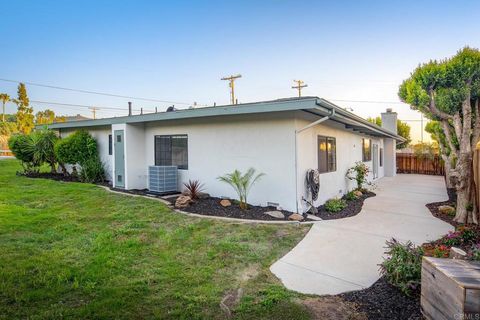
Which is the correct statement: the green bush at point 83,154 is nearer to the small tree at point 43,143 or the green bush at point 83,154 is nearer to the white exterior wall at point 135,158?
the small tree at point 43,143

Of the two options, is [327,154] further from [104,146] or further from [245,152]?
[104,146]

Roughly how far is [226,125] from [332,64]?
6.98 meters

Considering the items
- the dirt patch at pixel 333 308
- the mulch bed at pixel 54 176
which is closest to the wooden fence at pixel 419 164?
the dirt patch at pixel 333 308

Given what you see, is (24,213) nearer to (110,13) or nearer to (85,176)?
(85,176)

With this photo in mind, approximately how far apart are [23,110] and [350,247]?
122 feet

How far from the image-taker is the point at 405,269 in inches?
115

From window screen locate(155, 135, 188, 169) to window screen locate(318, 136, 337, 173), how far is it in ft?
13.6

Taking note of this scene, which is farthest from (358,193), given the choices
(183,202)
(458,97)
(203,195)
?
(183,202)

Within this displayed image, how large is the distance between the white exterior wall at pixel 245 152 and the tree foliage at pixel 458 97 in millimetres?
3431

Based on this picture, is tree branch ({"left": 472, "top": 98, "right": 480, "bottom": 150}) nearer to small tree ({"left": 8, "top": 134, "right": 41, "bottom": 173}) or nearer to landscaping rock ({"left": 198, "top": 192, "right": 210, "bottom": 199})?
landscaping rock ({"left": 198, "top": 192, "right": 210, "bottom": 199})

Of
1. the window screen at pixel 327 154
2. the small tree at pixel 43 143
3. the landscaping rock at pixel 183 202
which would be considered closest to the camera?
the landscaping rock at pixel 183 202

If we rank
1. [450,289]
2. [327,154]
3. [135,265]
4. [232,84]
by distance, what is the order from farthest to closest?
[232,84] → [327,154] → [135,265] → [450,289]

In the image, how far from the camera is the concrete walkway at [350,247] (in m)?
3.32

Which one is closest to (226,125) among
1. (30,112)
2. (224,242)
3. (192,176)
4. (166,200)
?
(192,176)
